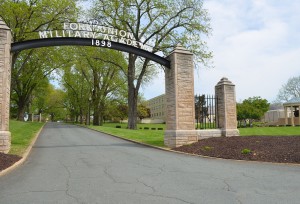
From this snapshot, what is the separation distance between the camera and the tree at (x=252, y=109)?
56684mm

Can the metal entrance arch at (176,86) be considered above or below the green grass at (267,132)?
above

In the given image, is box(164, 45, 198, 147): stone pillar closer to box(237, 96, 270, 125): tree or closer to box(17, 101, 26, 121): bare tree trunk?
box(17, 101, 26, 121): bare tree trunk

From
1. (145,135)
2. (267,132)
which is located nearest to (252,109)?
(267,132)

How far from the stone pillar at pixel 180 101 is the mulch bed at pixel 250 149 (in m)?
0.70

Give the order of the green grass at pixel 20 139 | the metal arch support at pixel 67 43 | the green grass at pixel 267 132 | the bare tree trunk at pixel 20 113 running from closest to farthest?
the green grass at pixel 20 139
the metal arch support at pixel 67 43
the green grass at pixel 267 132
the bare tree trunk at pixel 20 113

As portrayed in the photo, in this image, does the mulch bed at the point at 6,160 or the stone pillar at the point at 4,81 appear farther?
the stone pillar at the point at 4,81

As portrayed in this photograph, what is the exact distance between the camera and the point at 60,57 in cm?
3691

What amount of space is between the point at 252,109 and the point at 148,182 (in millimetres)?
53873

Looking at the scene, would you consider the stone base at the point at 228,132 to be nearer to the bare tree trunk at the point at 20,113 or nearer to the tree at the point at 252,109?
the bare tree trunk at the point at 20,113

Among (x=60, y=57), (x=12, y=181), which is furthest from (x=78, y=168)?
(x=60, y=57)

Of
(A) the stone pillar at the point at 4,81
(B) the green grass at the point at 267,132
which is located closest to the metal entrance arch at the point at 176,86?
(A) the stone pillar at the point at 4,81

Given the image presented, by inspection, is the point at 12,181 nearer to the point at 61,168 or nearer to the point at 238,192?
the point at 61,168

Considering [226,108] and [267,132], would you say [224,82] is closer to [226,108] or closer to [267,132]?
[226,108]

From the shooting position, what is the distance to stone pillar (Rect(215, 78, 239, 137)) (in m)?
16.0
